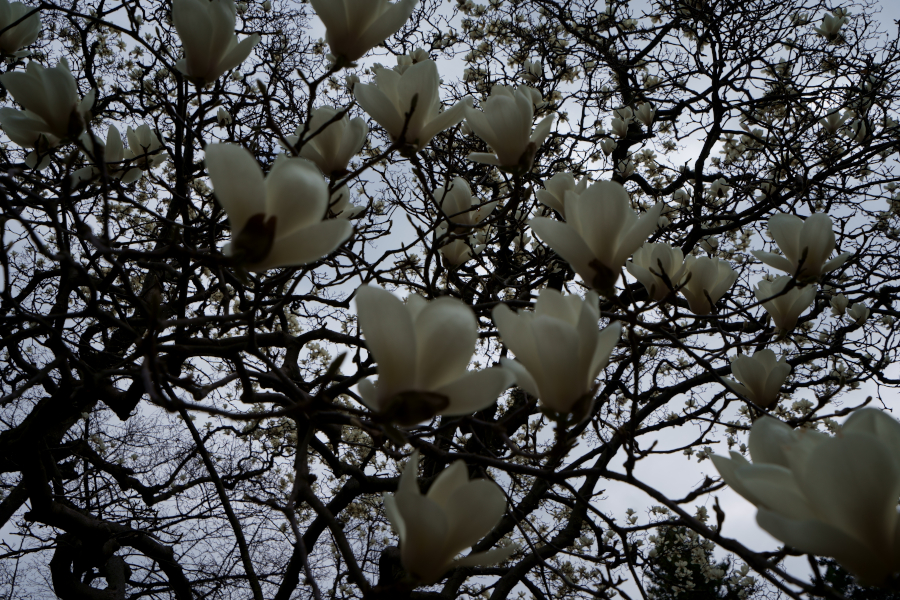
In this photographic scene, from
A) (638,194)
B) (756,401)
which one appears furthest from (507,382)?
(638,194)

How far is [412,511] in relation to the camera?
53 centimetres

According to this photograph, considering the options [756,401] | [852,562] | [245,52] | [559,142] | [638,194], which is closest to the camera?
[852,562]

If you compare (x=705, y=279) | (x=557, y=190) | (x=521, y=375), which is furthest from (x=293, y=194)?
(x=705, y=279)

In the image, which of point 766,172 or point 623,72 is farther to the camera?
point 766,172

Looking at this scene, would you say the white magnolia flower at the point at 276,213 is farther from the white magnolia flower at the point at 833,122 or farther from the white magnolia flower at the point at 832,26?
the white magnolia flower at the point at 832,26

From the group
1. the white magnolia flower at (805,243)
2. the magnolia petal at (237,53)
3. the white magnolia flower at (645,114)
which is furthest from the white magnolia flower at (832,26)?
the magnolia petal at (237,53)

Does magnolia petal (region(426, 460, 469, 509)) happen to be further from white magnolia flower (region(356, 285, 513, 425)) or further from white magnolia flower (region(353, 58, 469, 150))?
white magnolia flower (region(353, 58, 469, 150))

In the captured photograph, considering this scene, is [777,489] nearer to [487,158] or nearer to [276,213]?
[276,213]

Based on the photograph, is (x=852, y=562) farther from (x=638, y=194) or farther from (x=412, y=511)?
(x=638, y=194)

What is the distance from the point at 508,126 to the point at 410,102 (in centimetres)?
19

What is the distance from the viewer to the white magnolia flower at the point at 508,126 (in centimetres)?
110

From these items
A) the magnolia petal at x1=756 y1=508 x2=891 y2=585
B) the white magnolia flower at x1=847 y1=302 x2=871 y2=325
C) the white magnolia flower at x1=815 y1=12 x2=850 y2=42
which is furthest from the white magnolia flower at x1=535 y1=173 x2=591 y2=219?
the white magnolia flower at x1=815 y1=12 x2=850 y2=42

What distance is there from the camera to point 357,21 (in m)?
1.00

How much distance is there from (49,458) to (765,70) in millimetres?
4526
